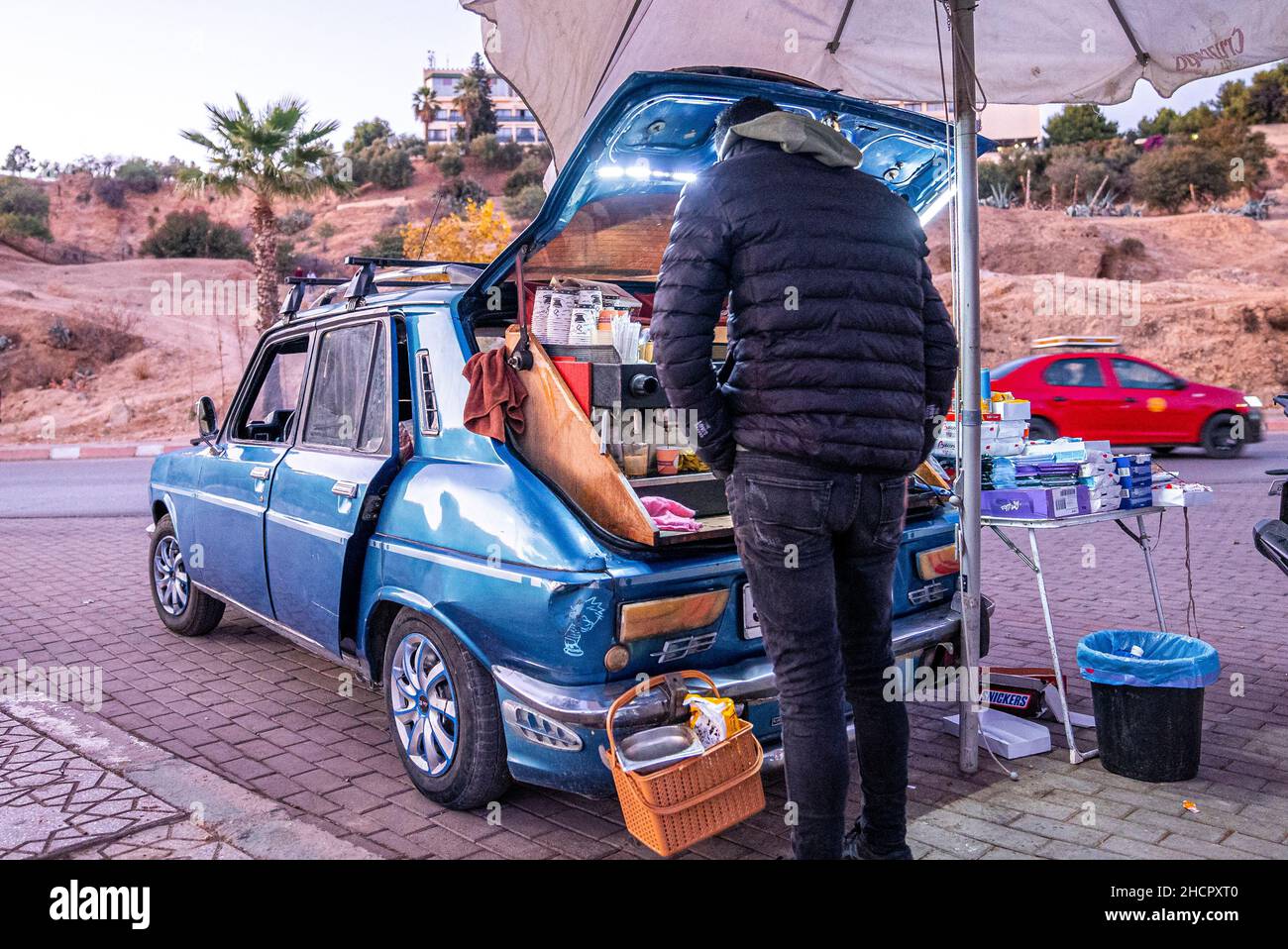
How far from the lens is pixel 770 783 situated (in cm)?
405

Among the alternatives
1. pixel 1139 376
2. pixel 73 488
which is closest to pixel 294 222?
pixel 73 488

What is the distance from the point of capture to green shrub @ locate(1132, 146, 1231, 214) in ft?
170

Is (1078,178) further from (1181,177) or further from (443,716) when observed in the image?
(443,716)

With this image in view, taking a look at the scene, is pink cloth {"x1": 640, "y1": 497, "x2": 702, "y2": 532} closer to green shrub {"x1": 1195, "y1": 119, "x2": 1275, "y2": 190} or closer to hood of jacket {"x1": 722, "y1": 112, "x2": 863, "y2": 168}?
hood of jacket {"x1": 722, "y1": 112, "x2": 863, "y2": 168}

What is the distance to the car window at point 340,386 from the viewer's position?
14.0 feet

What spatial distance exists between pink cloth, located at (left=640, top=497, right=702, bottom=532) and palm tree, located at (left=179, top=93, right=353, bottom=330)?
73.7 feet

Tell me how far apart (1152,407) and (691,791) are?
14.7m

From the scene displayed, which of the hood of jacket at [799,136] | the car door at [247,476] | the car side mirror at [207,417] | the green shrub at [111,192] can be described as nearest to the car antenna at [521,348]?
the hood of jacket at [799,136]

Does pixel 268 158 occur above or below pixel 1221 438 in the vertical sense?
above

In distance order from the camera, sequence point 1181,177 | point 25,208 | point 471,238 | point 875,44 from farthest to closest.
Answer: point 25,208
point 1181,177
point 471,238
point 875,44

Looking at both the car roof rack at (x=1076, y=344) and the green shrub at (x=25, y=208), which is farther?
the green shrub at (x=25, y=208)

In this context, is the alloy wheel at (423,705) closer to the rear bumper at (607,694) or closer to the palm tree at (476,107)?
the rear bumper at (607,694)

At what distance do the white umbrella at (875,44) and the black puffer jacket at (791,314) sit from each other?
89.4 inches

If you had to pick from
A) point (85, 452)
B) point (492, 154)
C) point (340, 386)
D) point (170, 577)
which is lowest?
point (170, 577)
